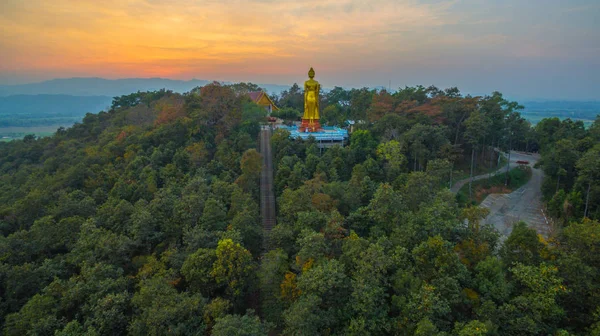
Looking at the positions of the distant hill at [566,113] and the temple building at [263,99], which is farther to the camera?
the distant hill at [566,113]

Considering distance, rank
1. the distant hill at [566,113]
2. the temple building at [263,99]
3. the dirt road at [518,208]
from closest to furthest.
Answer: the dirt road at [518,208] → the temple building at [263,99] → the distant hill at [566,113]

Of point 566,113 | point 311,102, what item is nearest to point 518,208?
point 311,102

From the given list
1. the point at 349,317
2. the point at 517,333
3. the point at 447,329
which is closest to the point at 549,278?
the point at 517,333

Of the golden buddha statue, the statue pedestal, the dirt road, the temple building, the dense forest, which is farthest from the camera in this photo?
the temple building

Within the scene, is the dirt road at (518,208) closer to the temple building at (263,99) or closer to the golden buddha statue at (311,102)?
the golden buddha statue at (311,102)

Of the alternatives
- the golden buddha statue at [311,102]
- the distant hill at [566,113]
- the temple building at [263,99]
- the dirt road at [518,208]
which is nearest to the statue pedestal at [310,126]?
the golden buddha statue at [311,102]

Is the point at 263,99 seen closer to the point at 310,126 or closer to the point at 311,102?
the point at 311,102

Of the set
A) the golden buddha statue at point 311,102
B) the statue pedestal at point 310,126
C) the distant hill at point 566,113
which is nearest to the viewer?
the statue pedestal at point 310,126

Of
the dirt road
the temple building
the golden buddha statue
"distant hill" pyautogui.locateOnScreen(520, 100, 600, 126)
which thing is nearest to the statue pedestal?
the golden buddha statue

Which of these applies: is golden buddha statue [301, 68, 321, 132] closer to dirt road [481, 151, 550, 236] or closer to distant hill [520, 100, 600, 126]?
dirt road [481, 151, 550, 236]
